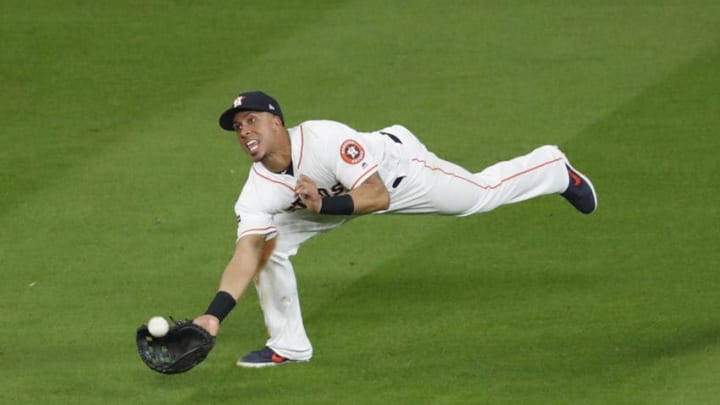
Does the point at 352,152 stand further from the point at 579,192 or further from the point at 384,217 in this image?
the point at 384,217

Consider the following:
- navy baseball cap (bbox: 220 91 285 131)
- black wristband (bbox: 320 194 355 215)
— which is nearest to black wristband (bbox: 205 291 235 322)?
black wristband (bbox: 320 194 355 215)

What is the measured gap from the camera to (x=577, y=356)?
325 inches

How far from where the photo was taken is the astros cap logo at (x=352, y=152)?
313 inches

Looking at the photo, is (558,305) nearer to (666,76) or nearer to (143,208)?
(143,208)

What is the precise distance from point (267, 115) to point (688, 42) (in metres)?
5.56

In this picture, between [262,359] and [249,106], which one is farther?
[262,359]

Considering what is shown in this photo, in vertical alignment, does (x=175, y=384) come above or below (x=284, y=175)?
below

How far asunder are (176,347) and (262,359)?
930 millimetres

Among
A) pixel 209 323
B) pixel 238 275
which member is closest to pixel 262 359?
pixel 238 275

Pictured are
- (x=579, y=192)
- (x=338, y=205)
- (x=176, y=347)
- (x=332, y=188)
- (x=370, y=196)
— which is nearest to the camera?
(x=176, y=347)

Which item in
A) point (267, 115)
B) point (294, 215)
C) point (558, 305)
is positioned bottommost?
point (558, 305)

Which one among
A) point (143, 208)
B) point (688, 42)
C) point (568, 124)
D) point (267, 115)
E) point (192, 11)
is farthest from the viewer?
point (192, 11)

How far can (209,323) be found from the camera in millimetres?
7598

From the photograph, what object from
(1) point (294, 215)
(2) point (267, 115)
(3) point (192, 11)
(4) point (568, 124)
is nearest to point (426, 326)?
(1) point (294, 215)
